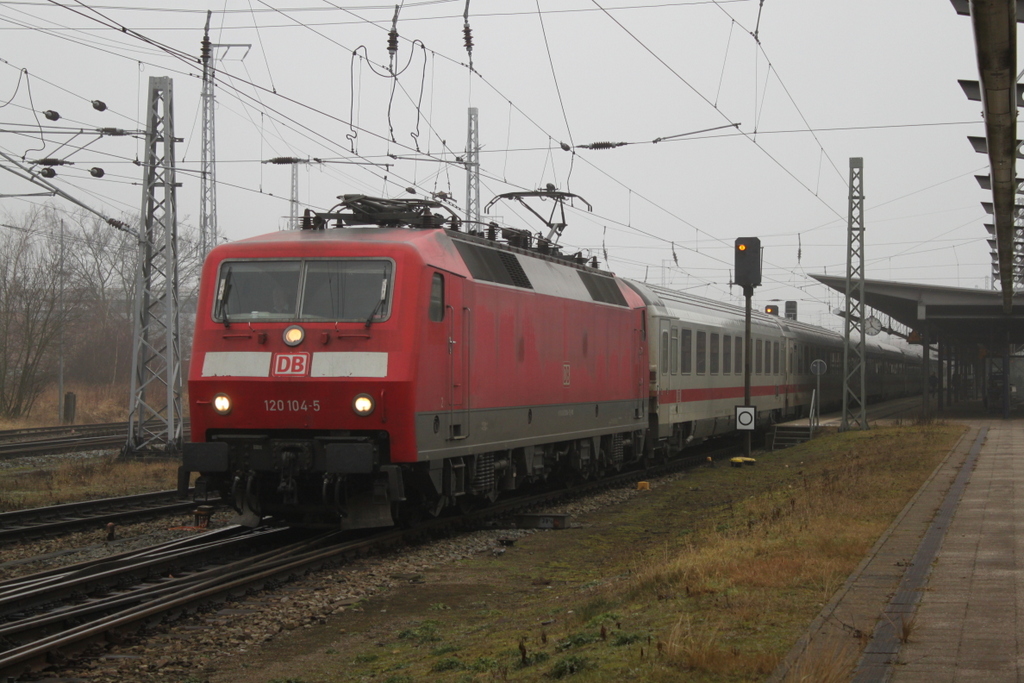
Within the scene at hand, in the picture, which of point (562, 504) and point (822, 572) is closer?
point (822, 572)

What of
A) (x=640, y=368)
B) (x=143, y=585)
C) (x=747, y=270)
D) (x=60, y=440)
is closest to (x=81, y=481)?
(x=60, y=440)

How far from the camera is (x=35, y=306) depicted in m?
40.3

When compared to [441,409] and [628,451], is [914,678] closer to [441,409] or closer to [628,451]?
[441,409]

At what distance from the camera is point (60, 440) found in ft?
93.5

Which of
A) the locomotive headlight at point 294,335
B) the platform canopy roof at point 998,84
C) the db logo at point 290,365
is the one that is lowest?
the db logo at point 290,365

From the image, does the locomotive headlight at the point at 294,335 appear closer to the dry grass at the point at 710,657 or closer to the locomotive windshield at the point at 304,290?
the locomotive windshield at the point at 304,290

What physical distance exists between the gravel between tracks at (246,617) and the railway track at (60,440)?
13587mm

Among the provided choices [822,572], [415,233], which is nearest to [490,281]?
[415,233]

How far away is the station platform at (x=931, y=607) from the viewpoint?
19.3 ft

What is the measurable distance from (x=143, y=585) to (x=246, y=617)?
1.42 meters

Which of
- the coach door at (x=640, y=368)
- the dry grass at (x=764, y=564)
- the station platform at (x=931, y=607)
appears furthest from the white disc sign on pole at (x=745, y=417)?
the station platform at (x=931, y=607)

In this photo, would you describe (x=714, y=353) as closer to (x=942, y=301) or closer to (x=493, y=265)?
(x=493, y=265)

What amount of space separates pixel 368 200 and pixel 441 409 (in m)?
3.00

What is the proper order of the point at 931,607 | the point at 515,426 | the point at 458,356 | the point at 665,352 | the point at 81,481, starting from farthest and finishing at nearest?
1. the point at 665,352
2. the point at 81,481
3. the point at 515,426
4. the point at 458,356
5. the point at 931,607
